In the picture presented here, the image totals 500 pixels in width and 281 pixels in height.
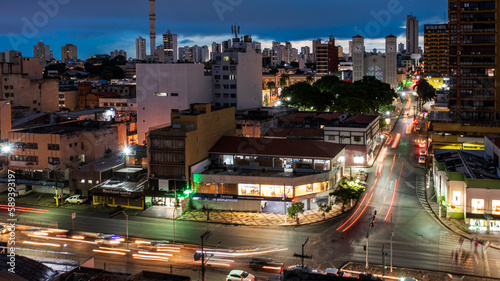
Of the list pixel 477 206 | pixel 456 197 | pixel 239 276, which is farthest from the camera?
pixel 456 197

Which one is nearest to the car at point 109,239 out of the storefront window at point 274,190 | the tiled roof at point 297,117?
the storefront window at point 274,190

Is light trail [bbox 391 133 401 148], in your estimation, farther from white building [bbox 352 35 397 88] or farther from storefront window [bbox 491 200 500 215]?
white building [bbox 352 35 397 88]

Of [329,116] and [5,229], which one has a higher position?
[329,116]

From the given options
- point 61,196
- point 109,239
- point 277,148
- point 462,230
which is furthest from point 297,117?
point 109,239

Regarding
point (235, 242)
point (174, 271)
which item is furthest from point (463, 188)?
point (174, 271)

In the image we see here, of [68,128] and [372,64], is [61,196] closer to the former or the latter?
[68,128]

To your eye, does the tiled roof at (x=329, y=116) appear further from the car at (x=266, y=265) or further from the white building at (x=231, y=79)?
the car at (x=266, y=265)

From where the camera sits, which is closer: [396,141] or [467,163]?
[467,163]
